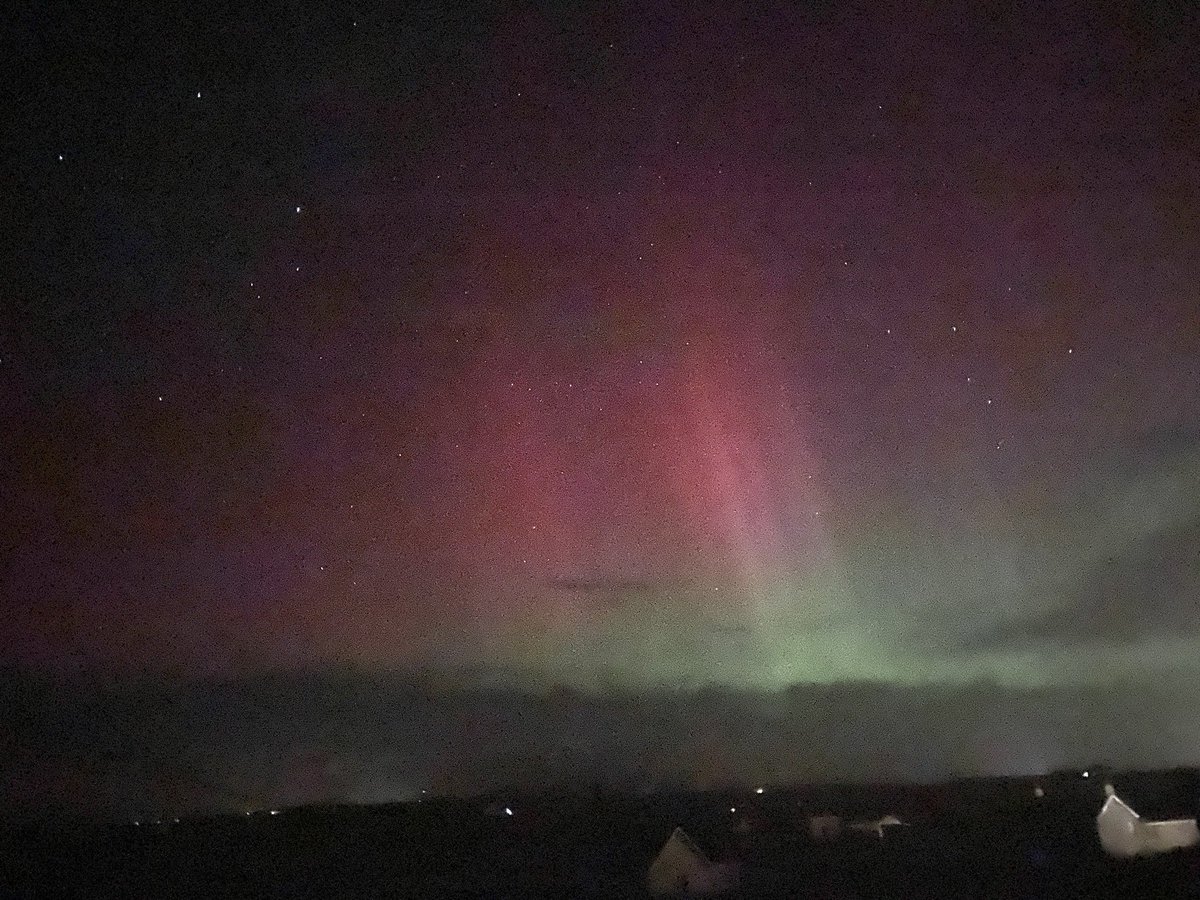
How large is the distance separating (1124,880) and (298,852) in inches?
718

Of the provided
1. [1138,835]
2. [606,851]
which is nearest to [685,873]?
[606,851]

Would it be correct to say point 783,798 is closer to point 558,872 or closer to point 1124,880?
point 558,872

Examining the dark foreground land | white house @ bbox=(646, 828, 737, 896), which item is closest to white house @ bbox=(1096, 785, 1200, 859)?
the dark foreground land

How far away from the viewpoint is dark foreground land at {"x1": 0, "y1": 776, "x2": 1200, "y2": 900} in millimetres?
17875

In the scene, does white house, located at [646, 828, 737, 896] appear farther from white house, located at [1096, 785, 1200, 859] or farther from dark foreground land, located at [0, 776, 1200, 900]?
white house, located at [1096, 785, 1200, 859]

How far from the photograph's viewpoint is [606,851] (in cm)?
2469

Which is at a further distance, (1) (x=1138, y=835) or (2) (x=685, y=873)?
(2) (x=685, y=873)

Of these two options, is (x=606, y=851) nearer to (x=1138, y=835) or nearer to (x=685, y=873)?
(x=685, y=873)

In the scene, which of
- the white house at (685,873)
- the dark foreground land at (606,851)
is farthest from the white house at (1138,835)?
the white house at (685,873)

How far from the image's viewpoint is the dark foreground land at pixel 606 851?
58.6ft

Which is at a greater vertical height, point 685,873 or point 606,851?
point 606,851

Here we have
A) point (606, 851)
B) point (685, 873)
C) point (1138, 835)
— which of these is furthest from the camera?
point (606, 851)

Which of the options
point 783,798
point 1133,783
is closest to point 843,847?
point 1133,783

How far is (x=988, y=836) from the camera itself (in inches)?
907
